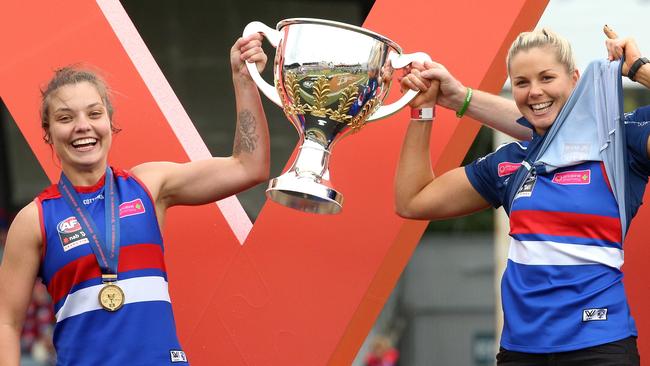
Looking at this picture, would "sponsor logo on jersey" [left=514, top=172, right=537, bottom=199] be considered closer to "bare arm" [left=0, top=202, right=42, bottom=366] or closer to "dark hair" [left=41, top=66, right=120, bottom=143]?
"dark hair" [left=41, top=66, right=120, bottom=143]

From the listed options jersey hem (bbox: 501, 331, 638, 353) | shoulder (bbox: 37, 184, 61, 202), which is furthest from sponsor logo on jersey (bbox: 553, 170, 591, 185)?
shoulder (bbox: 37, 184, 61, 202)

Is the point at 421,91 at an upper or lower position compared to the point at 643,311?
upper

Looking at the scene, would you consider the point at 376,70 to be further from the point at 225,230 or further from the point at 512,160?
the point at 225,230

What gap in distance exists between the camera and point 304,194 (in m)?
2.72

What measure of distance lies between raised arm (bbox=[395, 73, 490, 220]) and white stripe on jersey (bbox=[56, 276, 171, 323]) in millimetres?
687

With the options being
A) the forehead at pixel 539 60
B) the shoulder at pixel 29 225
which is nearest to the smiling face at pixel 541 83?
the forehead at pixel 539 60

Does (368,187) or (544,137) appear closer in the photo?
(544,137)

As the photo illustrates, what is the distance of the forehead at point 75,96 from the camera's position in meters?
2.76

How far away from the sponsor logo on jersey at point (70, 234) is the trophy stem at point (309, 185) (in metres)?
0.45

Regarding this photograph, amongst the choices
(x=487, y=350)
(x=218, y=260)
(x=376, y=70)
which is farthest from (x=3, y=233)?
(x=376, y=70)

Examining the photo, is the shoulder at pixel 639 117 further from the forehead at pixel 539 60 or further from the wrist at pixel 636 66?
the forehead at pixel 539 60

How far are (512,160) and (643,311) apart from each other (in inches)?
25.2

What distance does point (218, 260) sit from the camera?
327cm

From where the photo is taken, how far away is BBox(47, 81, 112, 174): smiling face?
274 cm
